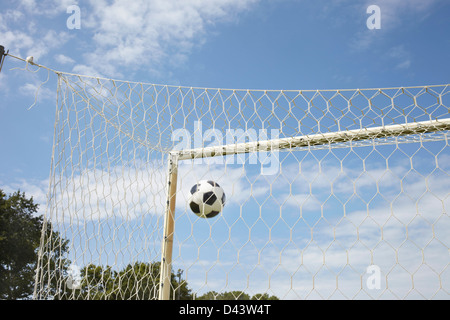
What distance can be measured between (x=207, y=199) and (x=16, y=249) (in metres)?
12.9

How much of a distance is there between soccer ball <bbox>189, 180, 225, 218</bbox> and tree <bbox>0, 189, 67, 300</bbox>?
11740mm

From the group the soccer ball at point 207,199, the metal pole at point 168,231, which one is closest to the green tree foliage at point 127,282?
the metal pole at point 168,231

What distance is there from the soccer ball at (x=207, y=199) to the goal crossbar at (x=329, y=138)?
0.37 meters

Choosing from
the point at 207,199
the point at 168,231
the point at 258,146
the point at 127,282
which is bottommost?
the point at 127,282

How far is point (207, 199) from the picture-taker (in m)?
3.57

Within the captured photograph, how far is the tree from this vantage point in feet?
44.0

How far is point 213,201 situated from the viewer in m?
3.61

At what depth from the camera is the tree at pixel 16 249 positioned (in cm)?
1340

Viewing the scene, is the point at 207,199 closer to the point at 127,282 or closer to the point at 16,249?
the point at 127,282

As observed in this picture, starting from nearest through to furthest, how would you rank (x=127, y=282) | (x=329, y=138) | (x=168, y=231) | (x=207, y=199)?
(x=329, y=138)
(x=207, y=199)
(x=168, y=231)
(x=127, y=282)

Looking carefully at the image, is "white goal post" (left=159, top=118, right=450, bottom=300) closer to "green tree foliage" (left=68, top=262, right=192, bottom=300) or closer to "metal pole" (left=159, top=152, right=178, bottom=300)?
"metal pole" (left=159, top=152, right=178, bottom=300)

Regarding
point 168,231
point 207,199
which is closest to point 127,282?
point 168,231
